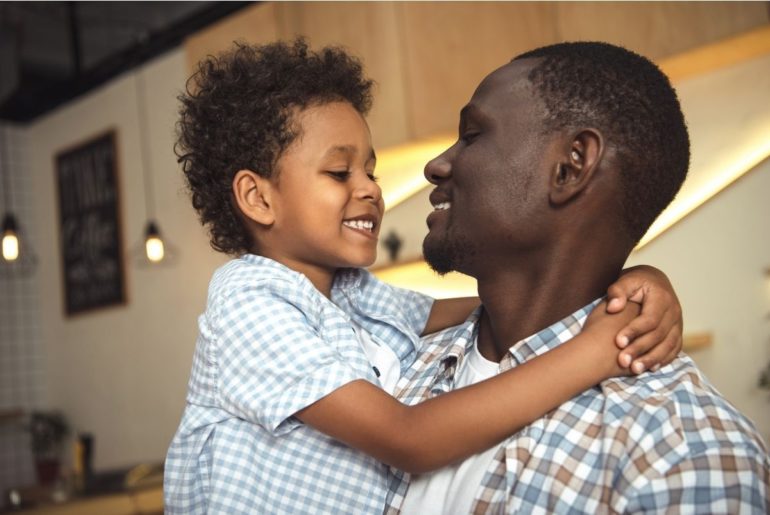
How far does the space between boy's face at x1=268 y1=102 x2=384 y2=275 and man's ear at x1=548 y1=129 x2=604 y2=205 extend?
0.44 metres

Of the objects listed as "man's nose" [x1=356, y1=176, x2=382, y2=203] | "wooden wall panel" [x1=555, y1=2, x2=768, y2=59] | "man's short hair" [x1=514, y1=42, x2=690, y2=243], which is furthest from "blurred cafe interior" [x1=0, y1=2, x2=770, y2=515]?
"man's nose" [x1=356, y1=176, x2=382, y2=203]

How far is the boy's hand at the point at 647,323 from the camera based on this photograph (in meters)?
1.01

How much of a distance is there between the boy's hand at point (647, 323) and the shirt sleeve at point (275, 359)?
365 millimetres

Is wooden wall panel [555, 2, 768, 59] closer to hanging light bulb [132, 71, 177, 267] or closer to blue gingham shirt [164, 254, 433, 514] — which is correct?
blue gingham shirt [164, 254, 433, 514]

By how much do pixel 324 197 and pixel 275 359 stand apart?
0.36 m

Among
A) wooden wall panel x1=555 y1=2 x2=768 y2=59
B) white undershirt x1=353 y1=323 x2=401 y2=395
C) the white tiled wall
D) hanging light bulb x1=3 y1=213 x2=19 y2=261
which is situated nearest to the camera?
white undershirt x1=353 y1=323 x2=401 y2=395

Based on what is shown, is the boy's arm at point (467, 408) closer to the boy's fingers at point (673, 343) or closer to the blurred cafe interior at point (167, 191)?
the boy's fingers at point (673, 343)

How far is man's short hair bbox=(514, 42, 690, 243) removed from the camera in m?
1.10

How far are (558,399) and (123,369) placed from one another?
213 inches

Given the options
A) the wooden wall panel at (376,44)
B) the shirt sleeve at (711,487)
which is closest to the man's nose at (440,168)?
the shirt sleeve at (711,487)

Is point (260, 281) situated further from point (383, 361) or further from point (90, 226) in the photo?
point (90, 226)

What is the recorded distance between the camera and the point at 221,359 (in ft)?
4.09

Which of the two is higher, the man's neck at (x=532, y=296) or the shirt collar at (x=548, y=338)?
the man's neck at (x=532, y=296)

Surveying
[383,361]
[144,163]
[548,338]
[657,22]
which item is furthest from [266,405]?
[144,163]
